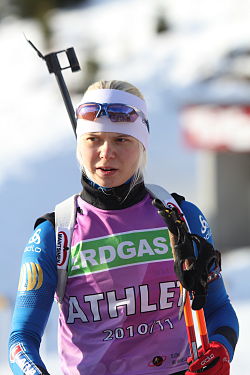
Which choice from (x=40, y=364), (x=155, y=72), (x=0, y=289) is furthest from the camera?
(x=155, y=72)

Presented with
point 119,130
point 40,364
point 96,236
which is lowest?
point 40,364

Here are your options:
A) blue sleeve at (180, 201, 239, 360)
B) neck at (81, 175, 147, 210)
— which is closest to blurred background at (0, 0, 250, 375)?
blue sleeve at (180, 201, 239, 360)

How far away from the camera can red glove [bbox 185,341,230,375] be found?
2809 mm

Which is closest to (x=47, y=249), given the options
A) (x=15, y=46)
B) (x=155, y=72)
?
(x=155, y=72)

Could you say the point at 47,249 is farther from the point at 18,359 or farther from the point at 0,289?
the point at 0,289

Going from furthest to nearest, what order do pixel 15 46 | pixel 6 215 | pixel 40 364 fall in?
pixel 15 46, pixel 6 215, pixel 40 364

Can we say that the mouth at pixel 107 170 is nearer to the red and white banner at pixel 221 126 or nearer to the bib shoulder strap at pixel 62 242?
the bib shoulder strap at pixel 62 242

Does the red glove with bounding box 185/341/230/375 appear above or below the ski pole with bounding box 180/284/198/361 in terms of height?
below

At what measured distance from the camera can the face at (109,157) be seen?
3.04 m

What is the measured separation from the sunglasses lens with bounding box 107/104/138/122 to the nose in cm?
10

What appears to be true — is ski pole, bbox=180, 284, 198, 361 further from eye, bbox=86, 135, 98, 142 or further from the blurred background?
the blurred background

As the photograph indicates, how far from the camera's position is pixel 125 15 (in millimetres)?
43750

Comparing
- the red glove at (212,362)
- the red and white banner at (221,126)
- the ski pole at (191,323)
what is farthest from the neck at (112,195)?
the red and white banner at (221,126)

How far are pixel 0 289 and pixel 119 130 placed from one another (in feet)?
38.8
